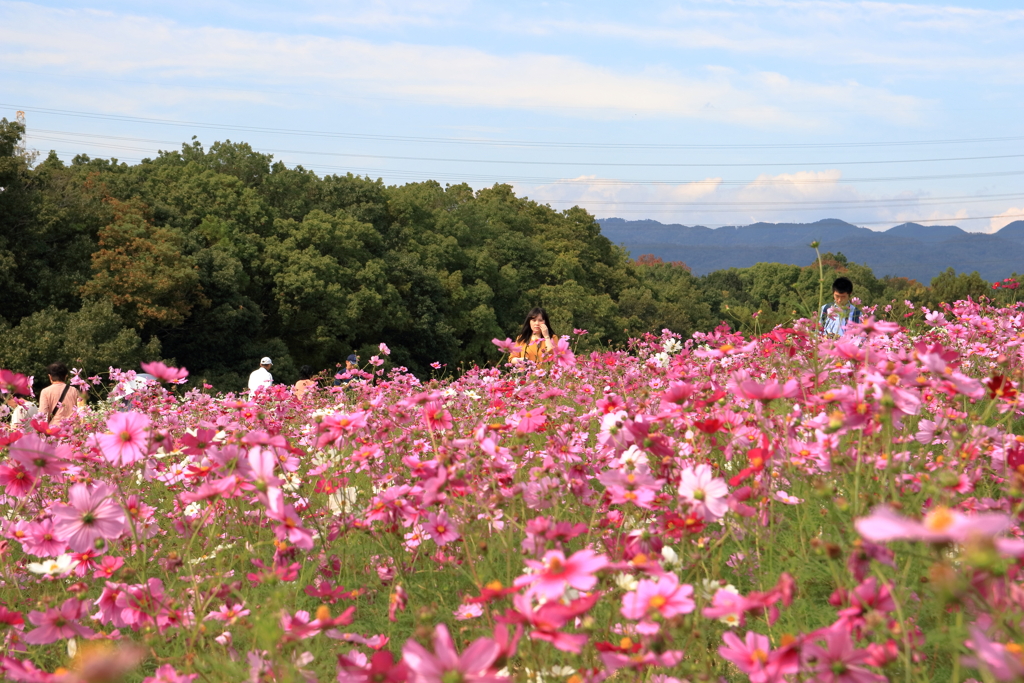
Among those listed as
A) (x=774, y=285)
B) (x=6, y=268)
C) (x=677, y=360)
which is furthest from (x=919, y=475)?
(x=774, y=285)

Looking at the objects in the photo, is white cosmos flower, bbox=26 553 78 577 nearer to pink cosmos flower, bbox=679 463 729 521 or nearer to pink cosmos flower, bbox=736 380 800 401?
pink cosmos flower, bbox=679 463 729 521

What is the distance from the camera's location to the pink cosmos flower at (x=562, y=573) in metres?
1.35

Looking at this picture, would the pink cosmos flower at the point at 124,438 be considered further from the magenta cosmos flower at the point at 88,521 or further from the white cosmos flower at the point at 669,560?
the white cosmos flower at the point at 669,560

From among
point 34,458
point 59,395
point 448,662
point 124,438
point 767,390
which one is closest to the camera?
point 448,662

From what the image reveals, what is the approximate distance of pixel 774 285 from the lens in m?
91.1

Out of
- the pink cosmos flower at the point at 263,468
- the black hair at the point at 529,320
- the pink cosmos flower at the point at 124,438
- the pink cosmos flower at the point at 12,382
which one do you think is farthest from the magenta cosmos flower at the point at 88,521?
the black hair at the point at 529,320

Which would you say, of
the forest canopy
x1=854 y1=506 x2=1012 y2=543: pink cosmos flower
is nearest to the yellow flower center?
x1=854 y1=506 x2=1012 y2=543: pink cosmos flower

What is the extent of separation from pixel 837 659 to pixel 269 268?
33426 mm

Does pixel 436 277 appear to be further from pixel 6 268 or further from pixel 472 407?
pixel 472 407

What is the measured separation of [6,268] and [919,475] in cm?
2683

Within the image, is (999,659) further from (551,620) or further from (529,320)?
(529,320)

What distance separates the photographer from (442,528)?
7.67 ft

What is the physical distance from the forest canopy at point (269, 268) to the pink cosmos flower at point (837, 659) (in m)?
19.2

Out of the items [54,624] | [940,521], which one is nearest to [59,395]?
[54,624]
